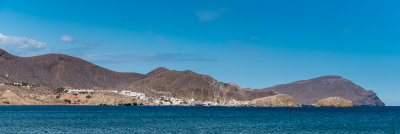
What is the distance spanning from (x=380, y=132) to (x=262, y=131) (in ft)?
69.6

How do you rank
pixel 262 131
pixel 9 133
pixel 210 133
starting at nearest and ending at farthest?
pixel 9 133
pixel 210 133
pixel 262 131

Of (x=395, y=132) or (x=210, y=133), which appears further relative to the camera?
(x=395, y=132)

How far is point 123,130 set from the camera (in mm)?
72812

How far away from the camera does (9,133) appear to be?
215 feet

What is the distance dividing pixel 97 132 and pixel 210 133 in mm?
18059

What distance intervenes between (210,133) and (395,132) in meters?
33.3

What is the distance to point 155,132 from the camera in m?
70.6

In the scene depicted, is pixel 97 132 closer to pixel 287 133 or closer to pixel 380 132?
pixel 287 133

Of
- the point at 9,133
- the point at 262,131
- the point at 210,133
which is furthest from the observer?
the point at 262,131

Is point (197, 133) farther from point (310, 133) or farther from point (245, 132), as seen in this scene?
point (310, 133)

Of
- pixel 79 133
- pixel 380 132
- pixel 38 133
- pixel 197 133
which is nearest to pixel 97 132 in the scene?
pixel 79 133

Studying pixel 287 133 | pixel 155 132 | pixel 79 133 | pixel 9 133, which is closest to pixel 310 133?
pixel 287 133

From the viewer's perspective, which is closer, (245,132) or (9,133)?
(9,133)

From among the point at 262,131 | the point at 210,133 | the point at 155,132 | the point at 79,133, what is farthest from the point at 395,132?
the point at 79,133
